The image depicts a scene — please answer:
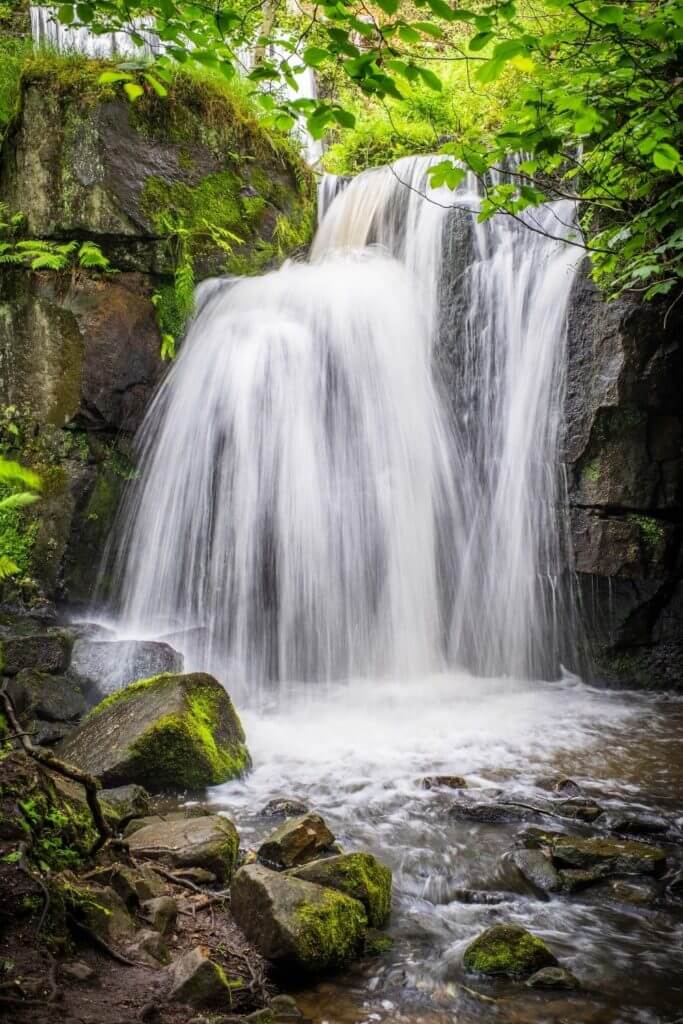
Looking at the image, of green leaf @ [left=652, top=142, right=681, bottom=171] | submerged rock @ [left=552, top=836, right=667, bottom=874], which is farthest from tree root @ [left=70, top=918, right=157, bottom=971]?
green leaf @ [left=652, top=142, right=681, bottom=171]

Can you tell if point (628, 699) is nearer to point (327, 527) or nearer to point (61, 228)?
point (327, 527)

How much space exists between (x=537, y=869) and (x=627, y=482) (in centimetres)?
432

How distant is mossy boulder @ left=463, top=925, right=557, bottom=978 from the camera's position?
2.75 m

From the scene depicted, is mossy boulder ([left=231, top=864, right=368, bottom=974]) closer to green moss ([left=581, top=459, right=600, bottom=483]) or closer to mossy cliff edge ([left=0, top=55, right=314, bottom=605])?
green moss ([left=581, top=459, right=600, bottom=483])

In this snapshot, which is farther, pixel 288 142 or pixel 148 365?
pixel 288 142

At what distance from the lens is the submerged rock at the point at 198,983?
2227mm

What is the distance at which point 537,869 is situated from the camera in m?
3.53

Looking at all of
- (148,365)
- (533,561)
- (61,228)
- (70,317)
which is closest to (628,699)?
(533,561)

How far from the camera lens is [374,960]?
9.32 feet

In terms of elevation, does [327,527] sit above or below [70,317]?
below

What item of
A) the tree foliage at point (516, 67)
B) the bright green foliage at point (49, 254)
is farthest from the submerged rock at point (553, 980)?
the bright green foliage at point (49, 254)

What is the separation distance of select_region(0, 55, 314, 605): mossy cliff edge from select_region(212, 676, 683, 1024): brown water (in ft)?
10.4

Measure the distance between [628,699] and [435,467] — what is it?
302cm

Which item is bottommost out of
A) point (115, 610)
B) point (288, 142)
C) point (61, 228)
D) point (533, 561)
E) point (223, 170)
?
point (115, 610)
